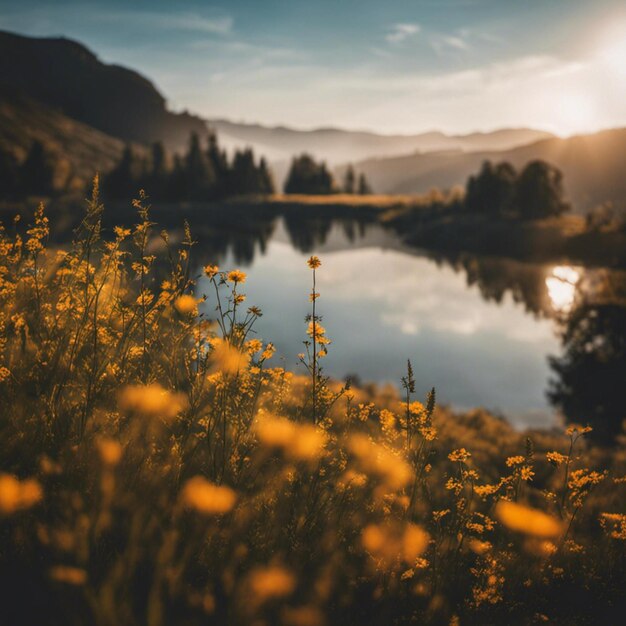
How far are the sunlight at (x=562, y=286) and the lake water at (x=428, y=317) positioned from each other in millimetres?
83

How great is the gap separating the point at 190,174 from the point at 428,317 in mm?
72688

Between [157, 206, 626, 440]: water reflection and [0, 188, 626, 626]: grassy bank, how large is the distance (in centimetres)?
844

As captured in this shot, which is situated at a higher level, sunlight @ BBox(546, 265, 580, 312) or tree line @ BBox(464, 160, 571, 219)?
tree line @ BBox(464, 160, 571, 219)

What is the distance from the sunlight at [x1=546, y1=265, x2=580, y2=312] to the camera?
30997 millimetres

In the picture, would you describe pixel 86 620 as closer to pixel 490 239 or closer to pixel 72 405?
pixel 72 405

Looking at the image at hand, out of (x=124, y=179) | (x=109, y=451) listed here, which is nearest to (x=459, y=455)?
(x=109, y=451)

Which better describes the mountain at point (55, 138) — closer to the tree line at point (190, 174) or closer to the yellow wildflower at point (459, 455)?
the tree line at point (190, 174)

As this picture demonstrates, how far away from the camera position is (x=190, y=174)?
88.2 metres

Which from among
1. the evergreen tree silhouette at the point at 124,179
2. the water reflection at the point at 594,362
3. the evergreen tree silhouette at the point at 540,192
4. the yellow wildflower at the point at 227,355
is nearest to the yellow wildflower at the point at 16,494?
the yellow wildflower at the point at 227,355

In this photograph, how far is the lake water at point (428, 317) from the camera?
60.6ft

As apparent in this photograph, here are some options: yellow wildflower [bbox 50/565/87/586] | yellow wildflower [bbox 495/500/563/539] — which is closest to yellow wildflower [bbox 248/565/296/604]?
yellow wildflower [bbox 50/565/87/586]

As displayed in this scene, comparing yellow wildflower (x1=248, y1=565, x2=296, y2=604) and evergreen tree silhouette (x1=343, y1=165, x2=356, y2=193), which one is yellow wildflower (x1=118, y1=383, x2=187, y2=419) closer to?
yellow wildflower (x1=248, y1=565, x2=296, y2=604)

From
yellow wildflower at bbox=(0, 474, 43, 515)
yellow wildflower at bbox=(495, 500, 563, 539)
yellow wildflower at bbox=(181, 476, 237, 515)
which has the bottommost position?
yellow wildflower at bbox=(495, 500, 563, 539)

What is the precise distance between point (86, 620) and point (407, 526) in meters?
2.24
